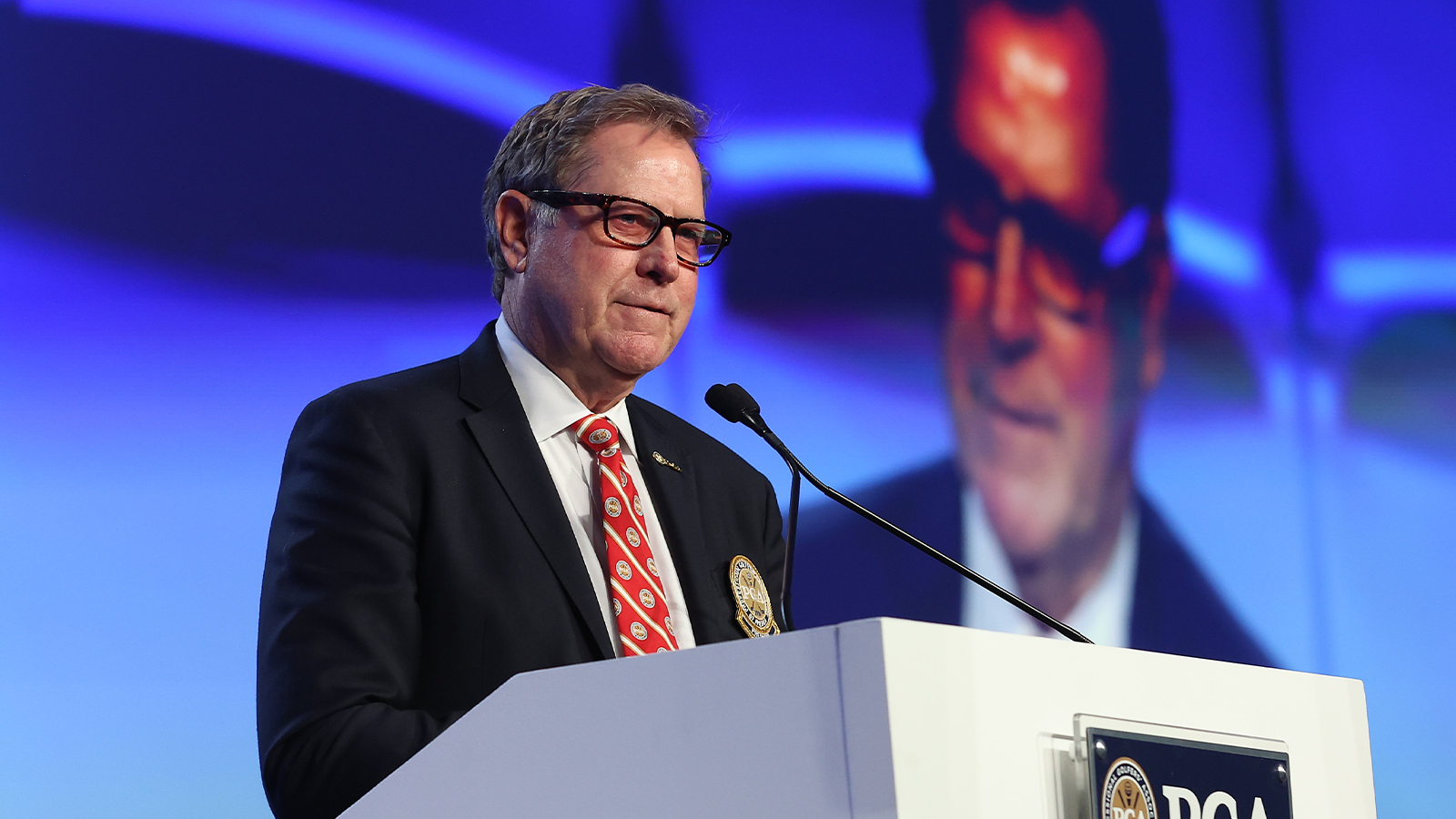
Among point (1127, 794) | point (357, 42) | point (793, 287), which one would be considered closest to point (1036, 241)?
point (793, 287)

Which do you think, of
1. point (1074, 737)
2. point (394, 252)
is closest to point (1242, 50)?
point (394, 252)

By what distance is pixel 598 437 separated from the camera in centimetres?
187

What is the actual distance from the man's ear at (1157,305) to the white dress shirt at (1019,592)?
42cm

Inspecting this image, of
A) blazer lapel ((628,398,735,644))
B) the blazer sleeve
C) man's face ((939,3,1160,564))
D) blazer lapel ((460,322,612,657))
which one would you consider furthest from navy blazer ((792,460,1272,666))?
the blazer sleeve

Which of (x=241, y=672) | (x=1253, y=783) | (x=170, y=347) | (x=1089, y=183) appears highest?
(x=1089, y=183)

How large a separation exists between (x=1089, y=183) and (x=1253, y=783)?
270cm

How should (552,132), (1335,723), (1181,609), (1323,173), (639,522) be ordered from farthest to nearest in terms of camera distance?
(1323,173), (1181,609), (552,132), (639,522), (1335,723)

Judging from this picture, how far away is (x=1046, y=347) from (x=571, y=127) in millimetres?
1789

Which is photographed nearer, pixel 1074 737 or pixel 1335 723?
pixel 1074 737

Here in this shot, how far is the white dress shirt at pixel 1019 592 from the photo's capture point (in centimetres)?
323

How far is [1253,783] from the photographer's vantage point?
102 cm

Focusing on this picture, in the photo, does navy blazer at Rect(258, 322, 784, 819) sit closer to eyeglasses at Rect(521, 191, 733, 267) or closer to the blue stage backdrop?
eyeglasses at Rect(521, 191, 733, 267)

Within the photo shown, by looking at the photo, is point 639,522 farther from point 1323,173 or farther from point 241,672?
point 1323,173

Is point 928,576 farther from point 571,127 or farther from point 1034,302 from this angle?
point 571,127
